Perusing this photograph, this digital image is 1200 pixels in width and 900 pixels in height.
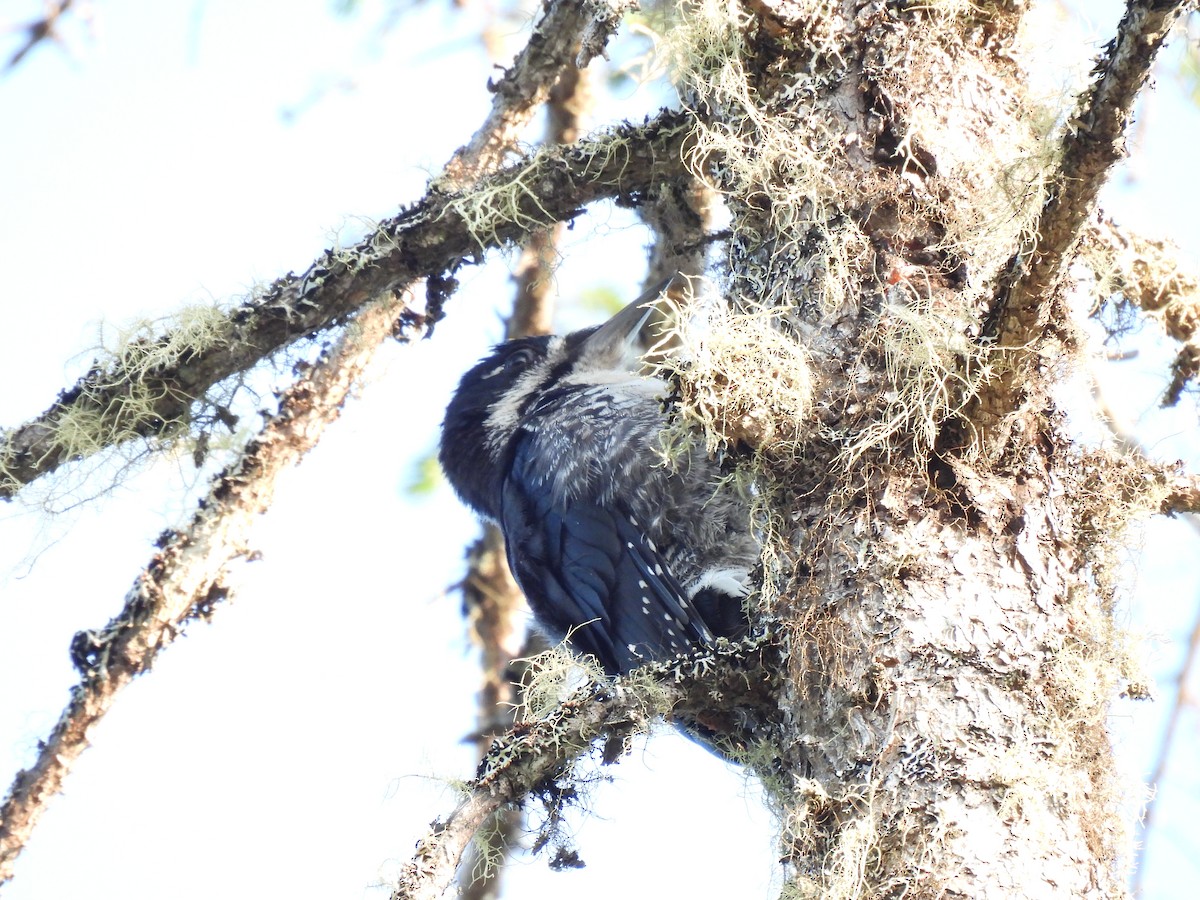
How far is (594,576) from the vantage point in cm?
310

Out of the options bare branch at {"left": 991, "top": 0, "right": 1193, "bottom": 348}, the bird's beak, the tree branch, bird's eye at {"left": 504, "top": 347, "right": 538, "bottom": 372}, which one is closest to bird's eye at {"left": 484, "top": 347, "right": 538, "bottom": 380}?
bird's eye at {"left": 504, "top": 347, "right": 538, "bottom": 372}

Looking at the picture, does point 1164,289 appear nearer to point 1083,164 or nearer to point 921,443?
point 921,443

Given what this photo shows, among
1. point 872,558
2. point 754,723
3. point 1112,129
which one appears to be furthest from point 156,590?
point 1112,129

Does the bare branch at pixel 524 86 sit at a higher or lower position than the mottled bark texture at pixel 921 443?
higher

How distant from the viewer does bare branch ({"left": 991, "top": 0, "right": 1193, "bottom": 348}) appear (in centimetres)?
136

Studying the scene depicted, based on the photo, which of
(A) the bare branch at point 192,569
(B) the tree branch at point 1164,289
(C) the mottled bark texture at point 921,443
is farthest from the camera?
(B) the tree branch at point 1164,289

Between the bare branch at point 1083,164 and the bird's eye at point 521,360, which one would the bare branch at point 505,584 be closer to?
the bird's eye at point 521,360

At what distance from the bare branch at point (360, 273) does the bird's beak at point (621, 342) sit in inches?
42.1

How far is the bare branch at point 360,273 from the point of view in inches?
95.8

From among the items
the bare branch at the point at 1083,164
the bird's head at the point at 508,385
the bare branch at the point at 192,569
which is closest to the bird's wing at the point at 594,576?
the bird's head at the point at 508,385

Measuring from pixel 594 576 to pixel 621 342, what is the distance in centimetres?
90

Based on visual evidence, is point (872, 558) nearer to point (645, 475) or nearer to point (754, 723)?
point (754, 723)

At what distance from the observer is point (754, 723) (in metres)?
1.99

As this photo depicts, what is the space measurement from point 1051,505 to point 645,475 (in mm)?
1399
